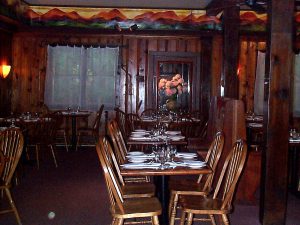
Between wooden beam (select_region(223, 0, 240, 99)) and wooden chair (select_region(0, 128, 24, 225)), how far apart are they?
→ 383 centimetres

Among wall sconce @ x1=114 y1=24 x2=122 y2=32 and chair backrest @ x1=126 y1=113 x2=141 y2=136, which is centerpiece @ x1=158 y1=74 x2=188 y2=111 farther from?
chair backrest @ x1=126 y1=113 x2=141 y2=136

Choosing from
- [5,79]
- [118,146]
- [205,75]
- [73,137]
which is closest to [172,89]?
[205,75]

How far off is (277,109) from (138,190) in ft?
5.19

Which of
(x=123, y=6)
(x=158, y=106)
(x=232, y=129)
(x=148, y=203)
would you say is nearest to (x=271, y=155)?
(x=232, y=129)

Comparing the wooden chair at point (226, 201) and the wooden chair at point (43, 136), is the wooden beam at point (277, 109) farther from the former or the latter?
the wooden chair at point (43, 136)

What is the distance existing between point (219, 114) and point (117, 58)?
15.5 feet

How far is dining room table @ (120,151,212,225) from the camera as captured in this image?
329 cm

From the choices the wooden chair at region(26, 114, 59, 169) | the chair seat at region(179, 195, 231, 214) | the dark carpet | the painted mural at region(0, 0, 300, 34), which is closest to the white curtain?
the painted mural at region(0, 0, 300, 34)

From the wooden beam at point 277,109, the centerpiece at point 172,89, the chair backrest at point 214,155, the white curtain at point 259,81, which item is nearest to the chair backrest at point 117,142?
the chair backrest at point 214,155

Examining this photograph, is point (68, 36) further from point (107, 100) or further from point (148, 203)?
point (148, 203)

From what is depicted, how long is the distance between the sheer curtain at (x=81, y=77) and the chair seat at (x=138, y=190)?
616 cm

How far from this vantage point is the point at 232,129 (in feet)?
16.5

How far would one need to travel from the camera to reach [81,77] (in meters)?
10.1

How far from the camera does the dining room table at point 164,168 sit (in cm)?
329
